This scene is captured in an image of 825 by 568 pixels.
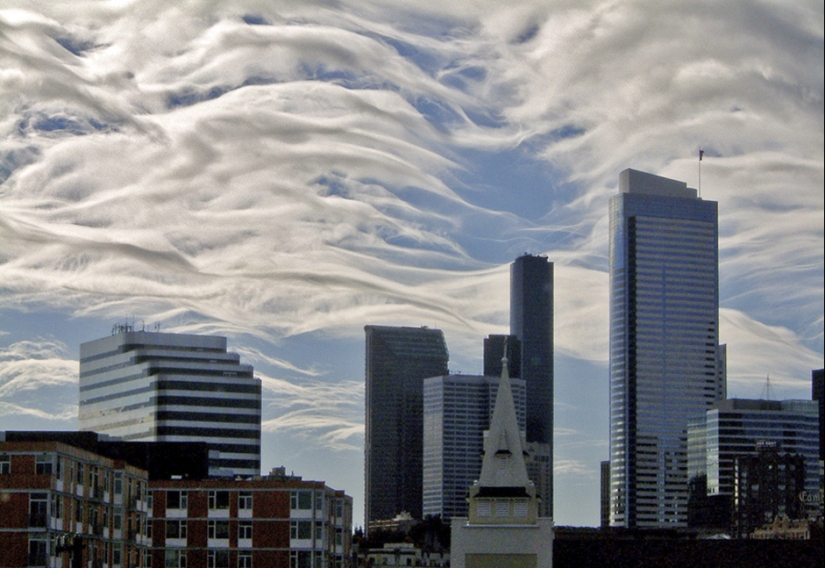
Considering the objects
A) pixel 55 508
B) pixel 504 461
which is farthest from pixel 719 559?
pixel 55 508

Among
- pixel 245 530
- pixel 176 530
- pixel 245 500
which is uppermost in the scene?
pixel 245 500

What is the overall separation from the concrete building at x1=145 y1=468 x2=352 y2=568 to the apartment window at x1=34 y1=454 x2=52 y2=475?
25.5 metres

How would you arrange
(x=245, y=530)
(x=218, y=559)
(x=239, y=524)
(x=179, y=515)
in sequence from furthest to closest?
1. (x=179, y=515)
2. (x=239, y=524)
3. (x=245, y=530)
4. (x=218, y=559)

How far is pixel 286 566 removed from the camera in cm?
9881

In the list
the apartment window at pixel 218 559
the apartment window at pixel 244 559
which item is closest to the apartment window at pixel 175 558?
the apartment window at pixel 218 559

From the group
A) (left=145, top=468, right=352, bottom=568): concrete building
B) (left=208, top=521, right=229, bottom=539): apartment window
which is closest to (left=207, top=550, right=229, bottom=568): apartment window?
(left=145, top=468, right=352, bottom=568): concrete building

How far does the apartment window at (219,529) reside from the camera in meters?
100

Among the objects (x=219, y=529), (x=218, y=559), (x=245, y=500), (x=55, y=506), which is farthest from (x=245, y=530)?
(x=55, y=506)

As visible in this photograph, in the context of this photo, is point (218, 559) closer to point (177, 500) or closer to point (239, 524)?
point (239, 524)

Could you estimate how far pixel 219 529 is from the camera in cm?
10050

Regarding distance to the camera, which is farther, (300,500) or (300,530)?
(300,500)

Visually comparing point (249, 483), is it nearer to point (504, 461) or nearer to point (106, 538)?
point (106, 538)

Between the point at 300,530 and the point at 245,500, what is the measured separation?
178 inches

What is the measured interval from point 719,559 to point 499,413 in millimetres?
30400
